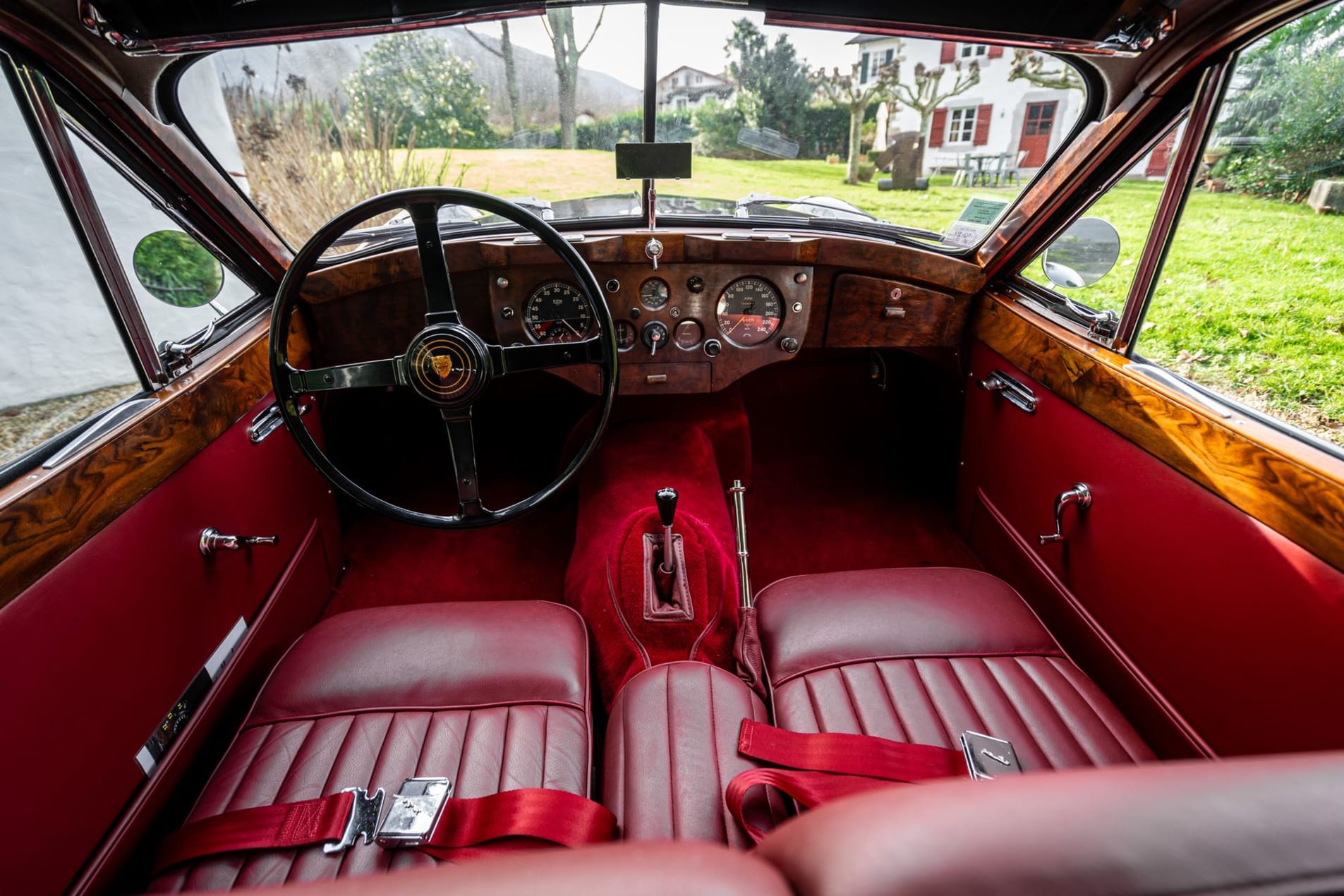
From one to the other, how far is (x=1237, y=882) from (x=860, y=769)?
76 cm

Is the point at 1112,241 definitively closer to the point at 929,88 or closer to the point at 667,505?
the point at 929,88

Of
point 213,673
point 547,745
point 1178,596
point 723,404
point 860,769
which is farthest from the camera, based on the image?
point 723,404

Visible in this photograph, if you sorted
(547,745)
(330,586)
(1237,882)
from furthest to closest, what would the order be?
(330,586) < (547,745) < (1237,882)

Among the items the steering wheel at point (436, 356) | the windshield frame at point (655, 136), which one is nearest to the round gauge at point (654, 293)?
the windshield frame at point (655, 136)

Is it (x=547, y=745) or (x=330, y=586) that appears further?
(x=330, y=586)

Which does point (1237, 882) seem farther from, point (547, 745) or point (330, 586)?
point (330, 586)

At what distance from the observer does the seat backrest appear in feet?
1.38

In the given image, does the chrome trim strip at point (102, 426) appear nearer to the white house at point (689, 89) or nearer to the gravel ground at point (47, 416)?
the gravel ground at point (47, 416)

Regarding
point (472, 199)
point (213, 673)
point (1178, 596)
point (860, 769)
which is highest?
point (472, 199)

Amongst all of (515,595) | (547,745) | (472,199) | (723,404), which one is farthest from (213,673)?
(723,404)

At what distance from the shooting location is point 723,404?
9.34ft

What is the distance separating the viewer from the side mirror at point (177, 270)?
1.56 metres

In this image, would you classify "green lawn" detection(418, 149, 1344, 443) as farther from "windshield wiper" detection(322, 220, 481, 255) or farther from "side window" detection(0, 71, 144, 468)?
"side window" detection(0, 71, 144, 468)

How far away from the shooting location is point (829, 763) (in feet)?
3.74
